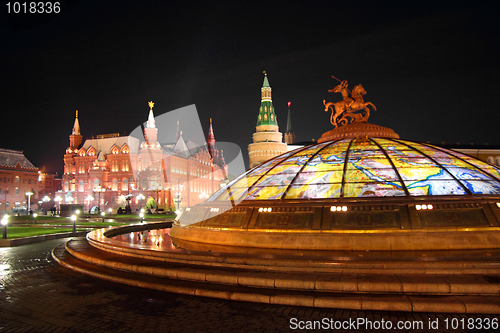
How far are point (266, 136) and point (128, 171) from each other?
34.0 metres

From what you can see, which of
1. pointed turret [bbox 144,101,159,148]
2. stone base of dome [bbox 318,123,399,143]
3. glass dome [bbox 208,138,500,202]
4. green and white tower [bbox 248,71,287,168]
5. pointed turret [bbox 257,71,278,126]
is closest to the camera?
glass dome [bbox 208,138,500,202]

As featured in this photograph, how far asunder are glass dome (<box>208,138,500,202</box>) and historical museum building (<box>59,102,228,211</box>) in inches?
2384

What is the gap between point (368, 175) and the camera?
35.3 feet

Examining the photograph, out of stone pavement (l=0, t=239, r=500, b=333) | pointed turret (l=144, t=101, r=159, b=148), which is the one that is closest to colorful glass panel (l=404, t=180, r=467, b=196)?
stone pavement (l=0, t=239, r=500, b=333)

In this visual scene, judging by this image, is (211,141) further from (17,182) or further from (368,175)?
(368,175)

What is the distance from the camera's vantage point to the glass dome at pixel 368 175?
10.0m

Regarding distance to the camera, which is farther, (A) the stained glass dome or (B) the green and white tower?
(B) the green and white tower

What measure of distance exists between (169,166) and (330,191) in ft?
Answer: 242

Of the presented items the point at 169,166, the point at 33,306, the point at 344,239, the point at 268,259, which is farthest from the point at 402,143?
the point at 169,166

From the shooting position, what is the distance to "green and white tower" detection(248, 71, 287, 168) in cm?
8800

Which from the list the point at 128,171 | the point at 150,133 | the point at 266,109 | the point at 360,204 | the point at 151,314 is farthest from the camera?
the point at 266,109

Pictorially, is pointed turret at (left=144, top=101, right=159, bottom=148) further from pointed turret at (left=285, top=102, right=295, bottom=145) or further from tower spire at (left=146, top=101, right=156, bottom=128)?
pointed turret at (left=285, top=102, right=295, bottom=145)

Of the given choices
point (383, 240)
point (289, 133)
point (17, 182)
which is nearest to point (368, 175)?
point (383, 240)

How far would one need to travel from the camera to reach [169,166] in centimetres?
8088
